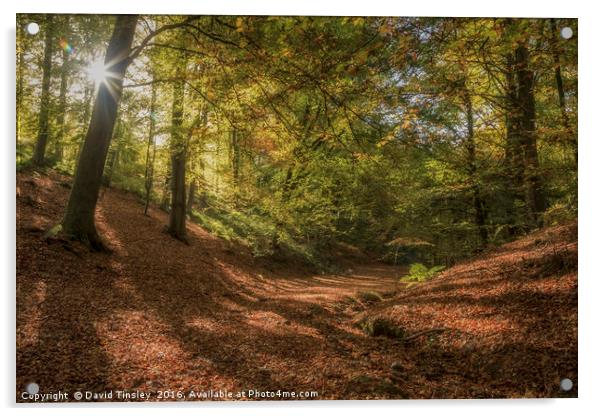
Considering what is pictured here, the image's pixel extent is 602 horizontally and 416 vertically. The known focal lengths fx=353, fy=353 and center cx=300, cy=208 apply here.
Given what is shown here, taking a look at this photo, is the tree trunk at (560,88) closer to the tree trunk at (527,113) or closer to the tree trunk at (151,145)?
the tree trunk at (527,113)

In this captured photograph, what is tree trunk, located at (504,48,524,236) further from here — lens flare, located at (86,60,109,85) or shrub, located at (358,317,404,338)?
lens flare, located at (86,60,109,85)

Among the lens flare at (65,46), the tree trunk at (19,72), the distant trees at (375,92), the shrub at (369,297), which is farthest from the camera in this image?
the shrub at (369,297)

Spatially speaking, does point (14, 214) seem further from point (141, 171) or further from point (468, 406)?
point (141, 171)

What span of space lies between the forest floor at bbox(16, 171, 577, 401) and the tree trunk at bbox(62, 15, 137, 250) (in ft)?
1.07

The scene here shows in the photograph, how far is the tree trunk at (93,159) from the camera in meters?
5.91

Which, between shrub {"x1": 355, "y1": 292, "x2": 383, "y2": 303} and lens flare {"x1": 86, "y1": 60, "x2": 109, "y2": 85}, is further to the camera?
shrub {"x1": 355, "y1": 292, "x2": 383, "y2": 303}

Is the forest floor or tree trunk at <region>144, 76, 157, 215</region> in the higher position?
tree trunk at <region>144, 76, 157, 215</region>

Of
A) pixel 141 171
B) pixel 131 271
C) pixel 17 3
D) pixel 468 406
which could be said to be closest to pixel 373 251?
pixel 141 171

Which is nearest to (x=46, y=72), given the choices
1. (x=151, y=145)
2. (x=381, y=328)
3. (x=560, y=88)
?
(x=381, y=328)

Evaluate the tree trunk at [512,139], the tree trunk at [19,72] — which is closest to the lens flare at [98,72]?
the tree trunk at [19,72]

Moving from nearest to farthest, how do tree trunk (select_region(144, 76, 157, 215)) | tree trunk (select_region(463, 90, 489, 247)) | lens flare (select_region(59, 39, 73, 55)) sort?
lens flare (select_region(59, 39, 73, 55)) < tree trunk (select_region(463, 90, 489, 247)) < tree trunk (select_region(144, 76, 157, 215))

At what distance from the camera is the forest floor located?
3297 mm

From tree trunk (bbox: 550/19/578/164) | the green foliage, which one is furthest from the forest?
the green foliage

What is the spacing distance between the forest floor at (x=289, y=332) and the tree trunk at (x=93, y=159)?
1.07 ft
